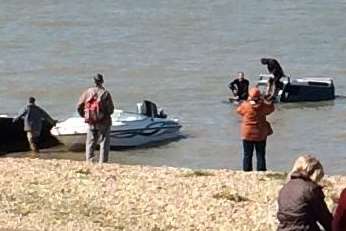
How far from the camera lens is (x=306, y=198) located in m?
7.54

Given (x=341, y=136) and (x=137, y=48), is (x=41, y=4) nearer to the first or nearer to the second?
(x=137, y=48)

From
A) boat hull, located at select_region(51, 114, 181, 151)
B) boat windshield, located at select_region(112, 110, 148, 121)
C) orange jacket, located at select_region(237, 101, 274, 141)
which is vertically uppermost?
orange jacket, located at select_region(237, 101, 274, 141)

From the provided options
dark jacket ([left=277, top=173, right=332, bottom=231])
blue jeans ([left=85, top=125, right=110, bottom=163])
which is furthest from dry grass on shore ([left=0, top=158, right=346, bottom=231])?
dark jacket ([left=277, top=173, right=332, bottom=231])

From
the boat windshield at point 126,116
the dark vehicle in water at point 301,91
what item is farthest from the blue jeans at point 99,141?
the dark vehicle in water at point 301,91

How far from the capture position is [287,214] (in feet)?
25.1

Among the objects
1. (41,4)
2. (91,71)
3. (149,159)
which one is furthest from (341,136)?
(41,4)

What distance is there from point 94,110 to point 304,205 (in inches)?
330

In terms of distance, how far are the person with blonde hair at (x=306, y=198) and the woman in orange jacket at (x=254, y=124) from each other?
7.43 meters

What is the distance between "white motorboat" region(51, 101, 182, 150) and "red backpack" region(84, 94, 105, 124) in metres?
5.95

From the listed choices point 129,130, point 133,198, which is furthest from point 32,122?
point 133,198

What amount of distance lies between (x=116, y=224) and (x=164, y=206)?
1002mm

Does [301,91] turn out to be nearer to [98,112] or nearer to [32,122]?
[32,122]

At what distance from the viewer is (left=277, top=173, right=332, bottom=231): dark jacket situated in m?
7.53

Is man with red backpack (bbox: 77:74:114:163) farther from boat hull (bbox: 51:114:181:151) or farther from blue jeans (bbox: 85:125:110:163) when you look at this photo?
boat hull (bbox: 51:114:181:151)
